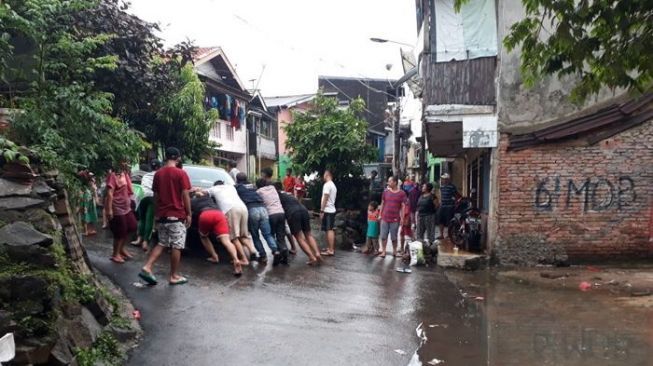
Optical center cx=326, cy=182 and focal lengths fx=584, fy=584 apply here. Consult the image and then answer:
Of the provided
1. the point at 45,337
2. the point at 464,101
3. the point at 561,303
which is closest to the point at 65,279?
the point at 45,337

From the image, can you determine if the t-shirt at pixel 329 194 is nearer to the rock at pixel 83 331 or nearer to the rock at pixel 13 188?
the rock at pixel 13 188

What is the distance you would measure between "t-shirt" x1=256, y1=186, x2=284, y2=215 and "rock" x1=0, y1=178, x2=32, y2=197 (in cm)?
503

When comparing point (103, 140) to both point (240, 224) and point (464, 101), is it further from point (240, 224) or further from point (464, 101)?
point (464, 101)

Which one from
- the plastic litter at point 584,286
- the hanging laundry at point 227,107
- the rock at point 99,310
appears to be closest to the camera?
the rock at point 99,310

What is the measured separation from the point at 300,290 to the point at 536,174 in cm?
577

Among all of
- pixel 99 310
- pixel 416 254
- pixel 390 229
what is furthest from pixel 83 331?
pixel 390 229

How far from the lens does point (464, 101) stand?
12.0m

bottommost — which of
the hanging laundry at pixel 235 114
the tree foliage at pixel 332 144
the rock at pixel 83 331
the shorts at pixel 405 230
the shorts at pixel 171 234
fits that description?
the shorts at pixel 405 230

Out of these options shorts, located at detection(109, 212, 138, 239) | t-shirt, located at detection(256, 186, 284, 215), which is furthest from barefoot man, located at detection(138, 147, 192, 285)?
t-shirt, located at detection(256, 186, 284, 215)

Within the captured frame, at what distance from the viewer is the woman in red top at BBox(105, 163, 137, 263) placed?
881 cm

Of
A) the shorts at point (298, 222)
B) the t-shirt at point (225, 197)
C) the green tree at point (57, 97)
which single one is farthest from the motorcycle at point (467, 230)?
the green tree at point (57, 97)

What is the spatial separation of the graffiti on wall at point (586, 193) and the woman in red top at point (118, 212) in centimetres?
764

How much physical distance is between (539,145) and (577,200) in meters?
1.31

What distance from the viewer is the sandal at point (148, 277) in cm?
756
